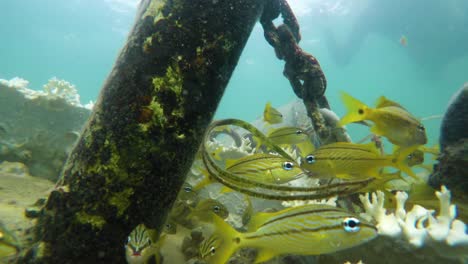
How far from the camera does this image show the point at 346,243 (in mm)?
1430

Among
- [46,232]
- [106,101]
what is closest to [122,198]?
[46,232]

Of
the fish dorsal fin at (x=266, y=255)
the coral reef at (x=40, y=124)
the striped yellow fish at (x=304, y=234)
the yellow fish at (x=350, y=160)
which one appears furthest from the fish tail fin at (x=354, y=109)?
the coral reef at (x=40, y=124)

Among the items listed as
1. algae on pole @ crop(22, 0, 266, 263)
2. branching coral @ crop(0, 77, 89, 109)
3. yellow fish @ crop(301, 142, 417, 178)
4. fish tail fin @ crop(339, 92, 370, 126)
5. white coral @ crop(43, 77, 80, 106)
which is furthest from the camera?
white coral @ crop(43, 77, 80, 106)

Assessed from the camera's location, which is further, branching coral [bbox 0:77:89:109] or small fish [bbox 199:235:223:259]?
branching coral [bbox 0:77:89:109]

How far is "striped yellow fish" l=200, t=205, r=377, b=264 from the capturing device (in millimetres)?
1409

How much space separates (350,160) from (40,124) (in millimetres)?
5522

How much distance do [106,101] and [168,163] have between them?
0.58m

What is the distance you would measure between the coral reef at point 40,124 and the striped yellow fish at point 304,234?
12.6 ft

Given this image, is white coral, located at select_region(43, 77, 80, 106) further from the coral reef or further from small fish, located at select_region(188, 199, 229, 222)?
small fish, located at select_region(188, 199, 229, 222)

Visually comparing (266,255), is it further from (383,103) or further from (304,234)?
(383,103)

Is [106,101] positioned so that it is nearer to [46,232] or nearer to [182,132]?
[182,132]

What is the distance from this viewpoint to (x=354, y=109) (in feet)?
7.98

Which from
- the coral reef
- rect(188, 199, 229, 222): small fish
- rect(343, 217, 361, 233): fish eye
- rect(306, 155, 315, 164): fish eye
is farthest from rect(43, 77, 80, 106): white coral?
rect(343, 217, 361, 233): fish eye

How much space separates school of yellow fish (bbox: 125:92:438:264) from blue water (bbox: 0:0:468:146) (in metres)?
1.34
